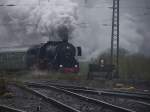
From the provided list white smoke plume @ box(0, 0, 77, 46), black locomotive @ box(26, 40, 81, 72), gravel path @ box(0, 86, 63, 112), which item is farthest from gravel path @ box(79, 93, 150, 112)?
white smoke plume @ box(0, 0, 77, 46)

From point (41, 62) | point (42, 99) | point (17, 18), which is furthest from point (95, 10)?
point (42, 99)

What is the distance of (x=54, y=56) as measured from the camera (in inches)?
778

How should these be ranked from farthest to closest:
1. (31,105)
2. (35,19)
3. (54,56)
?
(35,19) → (54,56) → (31,105)

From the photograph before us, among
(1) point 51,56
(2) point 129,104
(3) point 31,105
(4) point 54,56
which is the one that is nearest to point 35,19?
(1) point 51,56

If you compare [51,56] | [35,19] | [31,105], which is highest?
[35,19]

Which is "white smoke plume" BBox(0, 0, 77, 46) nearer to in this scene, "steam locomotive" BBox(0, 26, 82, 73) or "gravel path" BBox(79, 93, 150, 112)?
"steam locomotive" BBox(0, 26, 82, 73)

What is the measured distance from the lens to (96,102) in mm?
8852

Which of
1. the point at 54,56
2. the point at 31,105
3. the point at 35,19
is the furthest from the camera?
the point at 35,19

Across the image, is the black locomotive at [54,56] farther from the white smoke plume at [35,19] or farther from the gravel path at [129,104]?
the gravel path at [129,104]

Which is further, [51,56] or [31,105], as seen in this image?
[51,56]

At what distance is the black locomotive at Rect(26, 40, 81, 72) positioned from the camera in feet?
64.9

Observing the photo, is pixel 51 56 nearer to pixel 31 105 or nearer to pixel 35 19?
pixel 35 19

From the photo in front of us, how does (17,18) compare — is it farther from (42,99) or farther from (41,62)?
(42,99)

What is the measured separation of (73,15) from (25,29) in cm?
406
